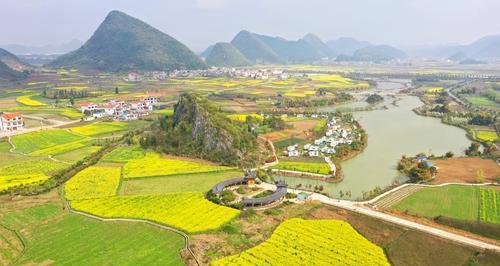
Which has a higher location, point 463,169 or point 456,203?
point 463,169

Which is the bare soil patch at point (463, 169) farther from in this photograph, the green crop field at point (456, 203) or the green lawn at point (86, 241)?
the green lawn at point (86, 241)

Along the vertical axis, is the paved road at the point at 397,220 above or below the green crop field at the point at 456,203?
below

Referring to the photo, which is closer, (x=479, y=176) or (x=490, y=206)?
(x=490, y=206)

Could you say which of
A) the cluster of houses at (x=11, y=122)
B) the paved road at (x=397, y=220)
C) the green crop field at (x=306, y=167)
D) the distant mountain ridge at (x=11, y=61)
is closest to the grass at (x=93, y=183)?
the paved road at (x=397, y=220)

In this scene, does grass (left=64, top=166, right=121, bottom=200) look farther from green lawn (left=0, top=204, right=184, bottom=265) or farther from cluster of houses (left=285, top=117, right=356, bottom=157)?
cluster of houses (left=285, top=117, right=356, bottom=157)

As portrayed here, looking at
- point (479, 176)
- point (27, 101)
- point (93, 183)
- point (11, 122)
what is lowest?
point (93, 183)

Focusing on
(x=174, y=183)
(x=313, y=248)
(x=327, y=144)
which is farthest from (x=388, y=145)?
(x=313, y=248)

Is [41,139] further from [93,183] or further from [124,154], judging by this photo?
[93,183]
